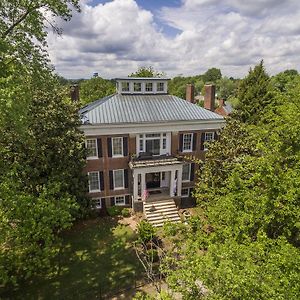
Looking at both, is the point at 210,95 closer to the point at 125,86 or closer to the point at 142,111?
the point at 142,111

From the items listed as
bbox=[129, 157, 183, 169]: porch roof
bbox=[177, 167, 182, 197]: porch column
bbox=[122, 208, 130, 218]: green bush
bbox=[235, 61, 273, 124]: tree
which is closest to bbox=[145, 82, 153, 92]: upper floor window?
bbox=[129, 157, 183, 169]: porch roof

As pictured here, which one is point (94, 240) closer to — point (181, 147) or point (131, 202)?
point (131, 202)

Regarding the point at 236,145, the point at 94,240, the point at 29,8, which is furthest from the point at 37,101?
the point at 236,145

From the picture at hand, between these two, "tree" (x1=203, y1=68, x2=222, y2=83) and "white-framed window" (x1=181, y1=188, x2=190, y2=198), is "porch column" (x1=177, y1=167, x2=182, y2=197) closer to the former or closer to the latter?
"white-framed window" (x1=181, y1=188, x2=190, y2=198)

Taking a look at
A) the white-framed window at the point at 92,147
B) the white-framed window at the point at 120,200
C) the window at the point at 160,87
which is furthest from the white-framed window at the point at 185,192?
the window at the point at 160,87

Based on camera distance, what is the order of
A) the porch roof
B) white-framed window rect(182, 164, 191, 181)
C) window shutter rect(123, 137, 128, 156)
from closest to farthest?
the porch roof → window shutter rect(123, 137, 128, 156) → white-framed window rect(182, 164, 191, 181)

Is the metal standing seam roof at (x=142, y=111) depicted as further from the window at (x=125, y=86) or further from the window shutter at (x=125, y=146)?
the window shutter at (x=125, y=146)

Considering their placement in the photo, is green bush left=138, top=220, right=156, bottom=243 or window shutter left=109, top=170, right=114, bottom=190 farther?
window shutter left=109, top=170, right=114, bottom=190
